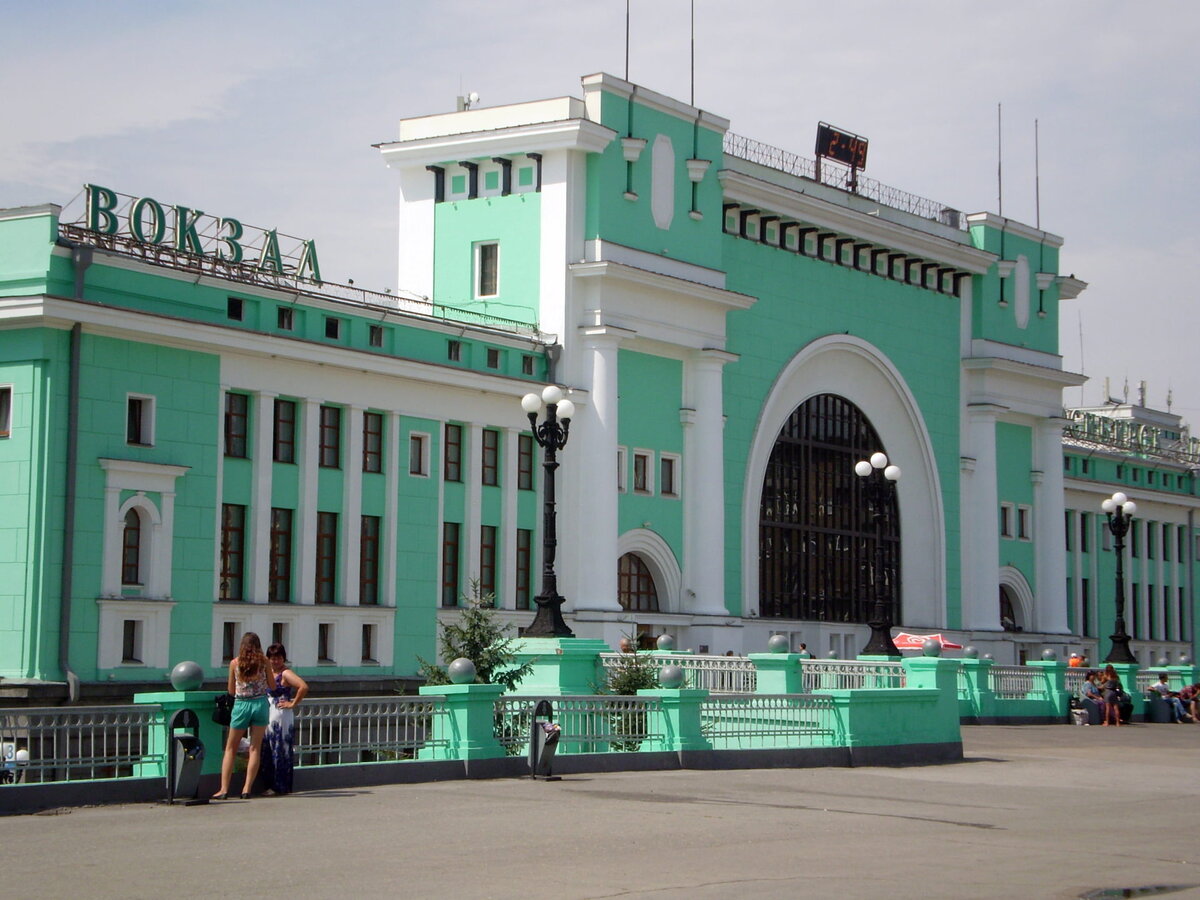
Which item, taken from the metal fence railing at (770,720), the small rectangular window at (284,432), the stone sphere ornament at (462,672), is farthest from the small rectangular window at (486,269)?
the stone sphere ornament at (462,672)

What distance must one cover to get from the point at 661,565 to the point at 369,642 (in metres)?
10.7

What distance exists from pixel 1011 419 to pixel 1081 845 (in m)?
51.0

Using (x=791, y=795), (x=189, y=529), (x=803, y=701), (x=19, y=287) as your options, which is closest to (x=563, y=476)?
(x=189, y=529)

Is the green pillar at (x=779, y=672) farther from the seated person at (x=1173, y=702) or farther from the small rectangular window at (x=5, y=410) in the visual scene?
the seated person at (x=1173, y=702)

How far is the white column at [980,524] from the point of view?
63219 mm

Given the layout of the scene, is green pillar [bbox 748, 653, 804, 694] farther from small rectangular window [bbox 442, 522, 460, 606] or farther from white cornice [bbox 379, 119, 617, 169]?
white cornice [bbox 379, 119, 617, 169]

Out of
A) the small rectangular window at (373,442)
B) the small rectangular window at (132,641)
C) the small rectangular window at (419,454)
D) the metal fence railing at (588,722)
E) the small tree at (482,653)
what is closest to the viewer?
the metal fence railing at (588,722)

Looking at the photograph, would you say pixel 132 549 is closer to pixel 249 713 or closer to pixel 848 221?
pixel 249 713

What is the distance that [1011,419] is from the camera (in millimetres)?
65938

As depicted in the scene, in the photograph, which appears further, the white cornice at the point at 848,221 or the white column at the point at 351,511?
the white cornice at the point at 848,221

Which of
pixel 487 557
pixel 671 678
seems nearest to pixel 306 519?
pixel 487 557

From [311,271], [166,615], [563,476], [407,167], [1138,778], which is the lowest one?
[1138,778]

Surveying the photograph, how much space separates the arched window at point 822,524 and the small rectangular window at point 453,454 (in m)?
12.9

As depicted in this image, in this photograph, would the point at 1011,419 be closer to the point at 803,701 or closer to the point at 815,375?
the point at 815,375
